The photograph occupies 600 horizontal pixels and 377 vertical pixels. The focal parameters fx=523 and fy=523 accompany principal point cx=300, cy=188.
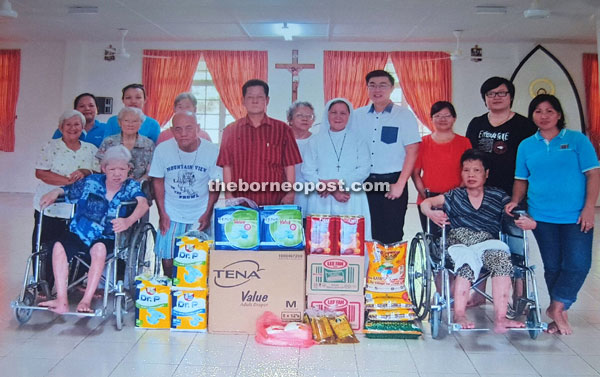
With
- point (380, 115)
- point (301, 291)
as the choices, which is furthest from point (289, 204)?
point (380, 115)

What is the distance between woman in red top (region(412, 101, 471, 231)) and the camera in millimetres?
3264

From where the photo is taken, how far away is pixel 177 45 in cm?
983

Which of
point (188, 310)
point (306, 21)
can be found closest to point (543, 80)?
point (306, 21)

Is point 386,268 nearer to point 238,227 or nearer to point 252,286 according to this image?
point 252,286

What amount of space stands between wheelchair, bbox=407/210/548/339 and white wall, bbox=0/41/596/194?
22.5 ft

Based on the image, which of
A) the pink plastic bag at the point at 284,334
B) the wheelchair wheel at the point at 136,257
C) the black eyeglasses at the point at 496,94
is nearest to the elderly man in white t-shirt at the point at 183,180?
the wheelchair wheel at the point at 136,257

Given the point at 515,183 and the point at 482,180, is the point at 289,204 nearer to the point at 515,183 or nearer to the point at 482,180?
the point at 482,180

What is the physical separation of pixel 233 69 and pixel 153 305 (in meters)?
7.43

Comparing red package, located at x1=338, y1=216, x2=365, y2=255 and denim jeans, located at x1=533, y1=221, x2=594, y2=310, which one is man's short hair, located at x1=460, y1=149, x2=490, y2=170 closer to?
denim jeans, located at x1=533, y1=221, x2=594, y2=310

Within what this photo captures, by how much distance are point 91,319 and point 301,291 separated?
1246mm

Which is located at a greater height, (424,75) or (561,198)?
(424,75)

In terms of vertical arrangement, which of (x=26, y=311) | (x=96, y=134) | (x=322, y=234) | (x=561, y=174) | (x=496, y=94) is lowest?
(x=26, y=311)

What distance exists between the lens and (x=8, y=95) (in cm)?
1048

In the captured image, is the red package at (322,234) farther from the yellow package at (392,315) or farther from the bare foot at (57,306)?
the bare foot at (57,306)
